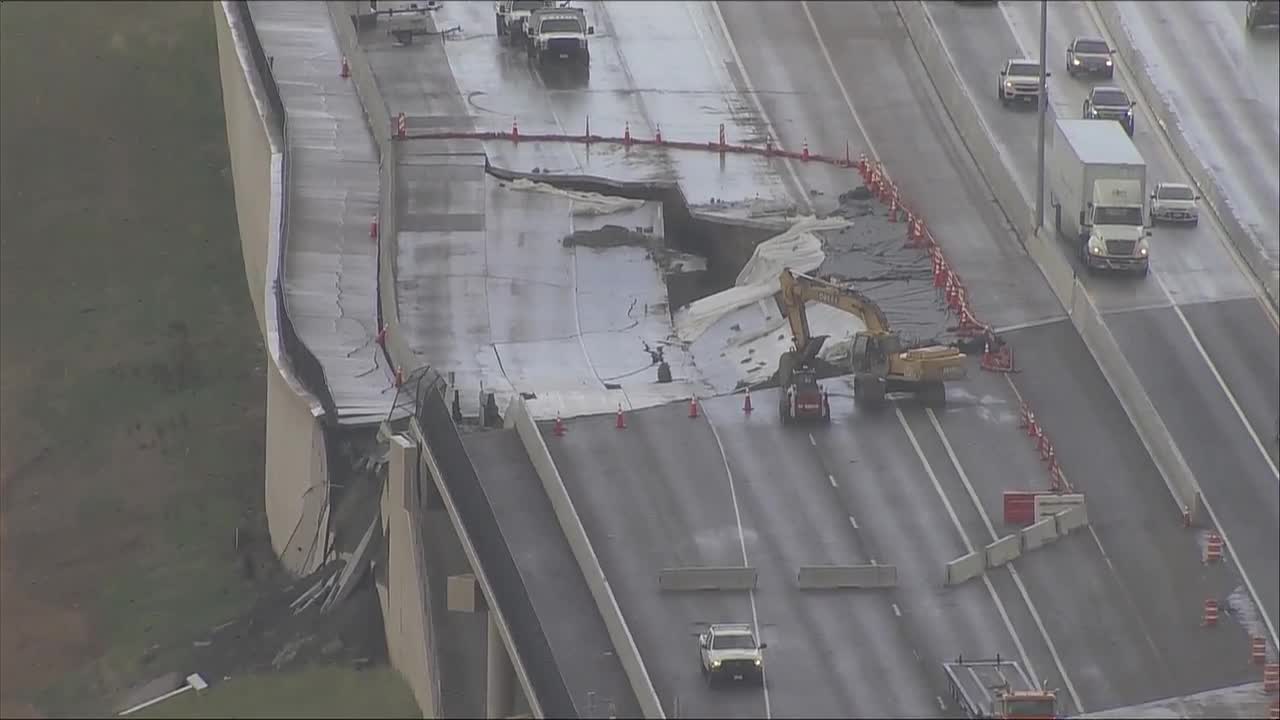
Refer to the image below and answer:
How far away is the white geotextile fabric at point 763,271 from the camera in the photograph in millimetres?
82750

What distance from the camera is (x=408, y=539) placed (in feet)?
224

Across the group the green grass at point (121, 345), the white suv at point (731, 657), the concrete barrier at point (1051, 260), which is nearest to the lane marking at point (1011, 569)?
the concrete barrier at point (1051, 260)

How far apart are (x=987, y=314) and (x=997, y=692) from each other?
21135 millimetres

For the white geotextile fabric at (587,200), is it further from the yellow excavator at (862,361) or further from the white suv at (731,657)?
the white suv at (731,657)

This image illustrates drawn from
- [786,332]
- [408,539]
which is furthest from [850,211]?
[408,539]

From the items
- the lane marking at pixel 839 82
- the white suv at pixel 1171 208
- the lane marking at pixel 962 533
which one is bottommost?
the lane marking at pixel 839 82

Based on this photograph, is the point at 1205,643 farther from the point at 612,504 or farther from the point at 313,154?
the point at 313,154

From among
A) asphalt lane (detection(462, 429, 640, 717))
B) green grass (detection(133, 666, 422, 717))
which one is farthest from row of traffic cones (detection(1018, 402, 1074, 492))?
green grass (detection(133, 666, 422, 717))

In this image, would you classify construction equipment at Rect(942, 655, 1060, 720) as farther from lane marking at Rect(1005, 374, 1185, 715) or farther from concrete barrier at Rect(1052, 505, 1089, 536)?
concrete barrier at Rect(1052, 505, 1089, 536)

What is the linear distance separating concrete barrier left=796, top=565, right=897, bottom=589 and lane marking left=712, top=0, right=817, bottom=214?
2318cm

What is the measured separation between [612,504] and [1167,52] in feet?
122

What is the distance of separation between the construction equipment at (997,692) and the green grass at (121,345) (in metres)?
14.2

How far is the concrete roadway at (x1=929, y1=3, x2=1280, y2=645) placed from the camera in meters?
71.5

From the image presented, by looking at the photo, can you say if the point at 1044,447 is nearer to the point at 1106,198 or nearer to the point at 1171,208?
the point at 1106,198
